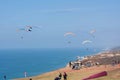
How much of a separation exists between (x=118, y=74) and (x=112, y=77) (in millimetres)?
2023

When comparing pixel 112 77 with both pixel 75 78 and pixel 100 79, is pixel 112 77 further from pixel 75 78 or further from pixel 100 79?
pixel 75 78

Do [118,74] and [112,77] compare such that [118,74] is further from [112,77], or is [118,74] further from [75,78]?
[75,78]

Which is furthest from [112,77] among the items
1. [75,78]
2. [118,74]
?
[75,78]

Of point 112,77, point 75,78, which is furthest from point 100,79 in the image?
point 75,78

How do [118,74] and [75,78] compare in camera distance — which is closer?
[118,74]

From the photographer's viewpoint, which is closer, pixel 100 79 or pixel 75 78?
pixel 100 79

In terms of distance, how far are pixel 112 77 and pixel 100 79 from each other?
235 cm

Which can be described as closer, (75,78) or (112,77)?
(112,77)

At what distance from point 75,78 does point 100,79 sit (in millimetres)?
8982

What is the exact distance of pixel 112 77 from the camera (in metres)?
57.8

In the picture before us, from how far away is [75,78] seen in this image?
6469cm

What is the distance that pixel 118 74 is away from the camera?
59438mm
